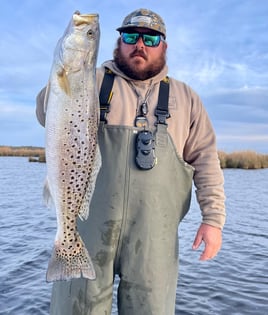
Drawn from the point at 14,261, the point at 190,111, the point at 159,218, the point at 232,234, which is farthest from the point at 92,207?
the point at 232,234

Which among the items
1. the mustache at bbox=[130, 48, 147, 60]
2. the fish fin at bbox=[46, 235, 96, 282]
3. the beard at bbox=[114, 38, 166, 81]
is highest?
the mustache at bbox=[130, 48, 147, 60]

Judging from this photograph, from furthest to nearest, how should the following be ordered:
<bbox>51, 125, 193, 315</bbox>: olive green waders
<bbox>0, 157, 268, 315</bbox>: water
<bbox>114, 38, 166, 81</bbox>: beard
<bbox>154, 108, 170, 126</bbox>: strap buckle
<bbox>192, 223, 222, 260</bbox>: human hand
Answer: <bbox>0, 157, 268, 315</bbox>: water, <bbox>192, 223, 222, 260</bbox>: human hand, <bbox>114, 38, 166, 81</bbox>: beard, <bbox>154, 108, 170, 126</bbox>: strap buckle, <bbox>51, 125, 193, 315</bbox>: olive green waders

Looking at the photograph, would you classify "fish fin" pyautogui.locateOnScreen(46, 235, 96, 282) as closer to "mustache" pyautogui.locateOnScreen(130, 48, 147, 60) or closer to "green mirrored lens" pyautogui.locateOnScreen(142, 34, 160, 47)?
"mustache" pyautogui.locateOnScreen(130, 48, 147, 60)

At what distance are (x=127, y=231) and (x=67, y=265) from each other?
1.76 ft

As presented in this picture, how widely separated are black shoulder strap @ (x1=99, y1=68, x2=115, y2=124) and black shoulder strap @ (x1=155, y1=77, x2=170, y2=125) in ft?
1.28

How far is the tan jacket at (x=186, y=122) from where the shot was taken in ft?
11.9

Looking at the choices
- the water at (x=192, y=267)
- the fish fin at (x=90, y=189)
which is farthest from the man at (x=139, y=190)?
the water at (x=192, y=267)

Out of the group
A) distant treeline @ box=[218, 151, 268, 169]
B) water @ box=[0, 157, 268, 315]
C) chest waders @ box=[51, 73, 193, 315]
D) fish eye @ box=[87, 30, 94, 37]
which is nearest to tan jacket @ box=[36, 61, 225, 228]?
chest waders @ box=[51, 73, 193, 315]

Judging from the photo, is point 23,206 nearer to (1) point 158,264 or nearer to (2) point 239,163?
(1) point 158,264

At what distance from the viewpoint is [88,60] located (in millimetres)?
2994

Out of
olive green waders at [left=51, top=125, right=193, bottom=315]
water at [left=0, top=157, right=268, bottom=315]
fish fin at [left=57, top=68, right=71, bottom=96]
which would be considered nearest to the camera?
fish fin at [left=57, top=68, right=71, bottom=96]

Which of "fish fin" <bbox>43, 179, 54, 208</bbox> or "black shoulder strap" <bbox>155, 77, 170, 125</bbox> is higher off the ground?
"black shoulder strap" <bbox>155, 77, 170, 125</bbox>

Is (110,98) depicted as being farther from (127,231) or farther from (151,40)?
(127,231)

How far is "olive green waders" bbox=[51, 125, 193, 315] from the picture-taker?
3.47m
